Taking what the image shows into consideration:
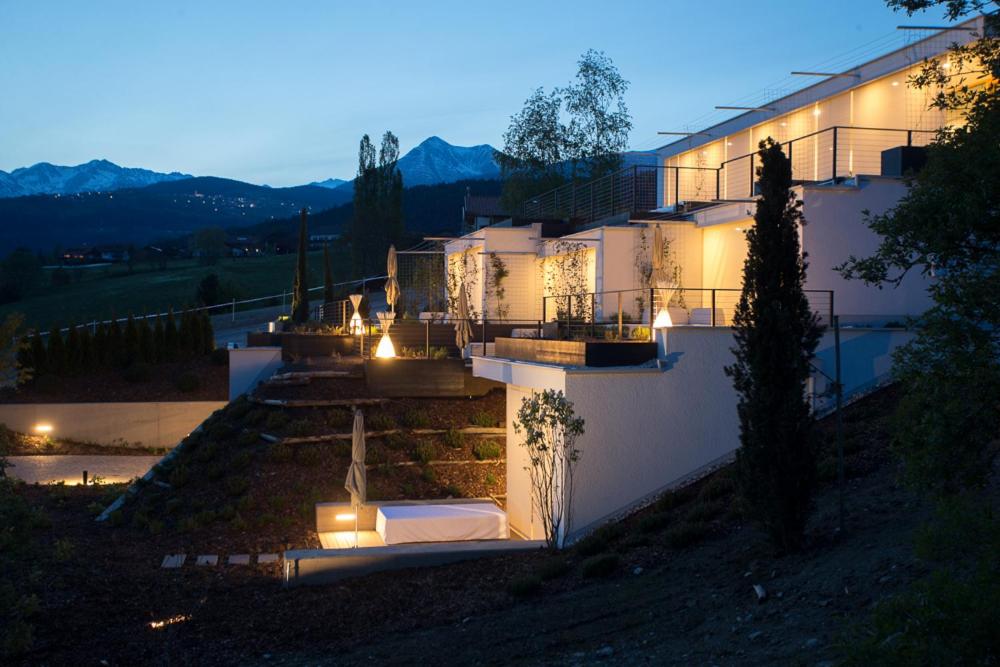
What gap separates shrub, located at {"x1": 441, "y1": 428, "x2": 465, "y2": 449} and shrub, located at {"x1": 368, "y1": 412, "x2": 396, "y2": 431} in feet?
3.42

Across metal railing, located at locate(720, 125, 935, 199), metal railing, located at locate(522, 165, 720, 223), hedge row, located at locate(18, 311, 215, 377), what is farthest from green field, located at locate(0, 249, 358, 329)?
metal railing, located at locate(720, 125, 935, 199)

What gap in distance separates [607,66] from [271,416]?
26043 millimetres

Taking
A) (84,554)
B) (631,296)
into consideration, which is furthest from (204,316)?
(84,554)

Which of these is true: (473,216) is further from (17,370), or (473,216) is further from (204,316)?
(17,370)

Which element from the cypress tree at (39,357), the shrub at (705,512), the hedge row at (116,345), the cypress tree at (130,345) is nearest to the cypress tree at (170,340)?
the hedge row at (116,345)

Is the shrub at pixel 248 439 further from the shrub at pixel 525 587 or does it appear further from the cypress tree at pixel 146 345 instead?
the cypress tree at pixel 146 345

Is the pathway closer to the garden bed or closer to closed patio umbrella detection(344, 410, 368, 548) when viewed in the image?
the garden bed

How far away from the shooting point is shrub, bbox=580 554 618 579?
383 inches

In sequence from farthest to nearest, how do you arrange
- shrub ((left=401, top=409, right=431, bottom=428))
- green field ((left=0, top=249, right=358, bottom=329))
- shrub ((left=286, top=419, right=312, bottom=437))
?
1. green field ((left=0, top=249, right=358, bottom=329))
2. shrub ((left=401, top=409, right=431, bottom=428))
3. shrub ((left=286, top=419, right=312, bottom=437))

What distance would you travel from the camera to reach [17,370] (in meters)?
22.5

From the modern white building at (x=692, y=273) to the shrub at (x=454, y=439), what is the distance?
1279 mm

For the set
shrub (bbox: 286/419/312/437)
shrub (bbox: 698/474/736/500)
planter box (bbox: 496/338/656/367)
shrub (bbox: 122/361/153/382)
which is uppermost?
planter box (bbox: 496/338/656/367)

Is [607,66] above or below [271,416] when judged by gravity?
above

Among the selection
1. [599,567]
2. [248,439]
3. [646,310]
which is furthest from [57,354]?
[599,567]
